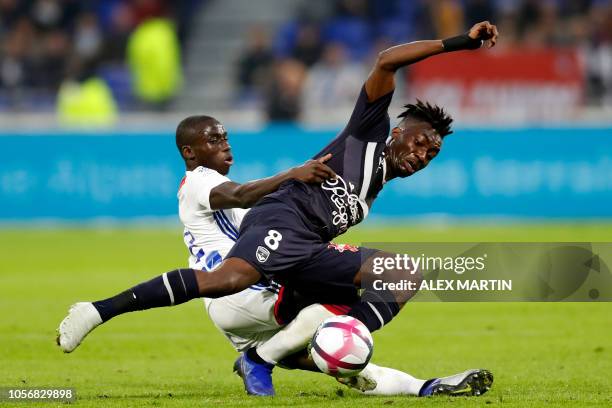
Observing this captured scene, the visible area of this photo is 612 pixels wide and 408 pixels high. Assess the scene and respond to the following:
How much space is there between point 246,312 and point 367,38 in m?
16.5

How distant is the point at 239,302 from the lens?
296 inches

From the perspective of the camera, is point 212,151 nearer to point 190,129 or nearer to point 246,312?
point 190,129

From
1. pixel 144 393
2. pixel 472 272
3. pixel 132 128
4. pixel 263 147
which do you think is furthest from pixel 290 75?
pixel 144 393

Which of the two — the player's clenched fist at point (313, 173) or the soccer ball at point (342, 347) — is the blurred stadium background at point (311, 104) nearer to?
the player's clenched fist at point (313, 173)

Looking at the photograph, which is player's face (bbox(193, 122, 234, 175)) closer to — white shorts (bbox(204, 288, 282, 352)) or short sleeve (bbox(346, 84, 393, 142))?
white shorts (bbox(204, 288, 282, 352))

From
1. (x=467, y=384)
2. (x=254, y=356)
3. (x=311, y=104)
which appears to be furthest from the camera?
(x=311, y=104)

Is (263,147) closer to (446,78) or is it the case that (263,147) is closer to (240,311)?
(446,78)

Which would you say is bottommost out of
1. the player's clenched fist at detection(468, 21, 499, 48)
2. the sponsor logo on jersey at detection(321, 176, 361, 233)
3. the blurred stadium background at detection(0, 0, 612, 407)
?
the sponsor logo on jersey at detection(321, 176, 361, 233)

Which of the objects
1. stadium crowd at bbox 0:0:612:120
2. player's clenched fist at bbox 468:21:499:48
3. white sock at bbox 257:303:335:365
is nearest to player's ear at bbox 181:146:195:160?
white sock at bbox 257:303:335:365

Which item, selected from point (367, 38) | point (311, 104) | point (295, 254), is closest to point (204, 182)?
point (295, 254)

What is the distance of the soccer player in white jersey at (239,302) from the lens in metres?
7.14

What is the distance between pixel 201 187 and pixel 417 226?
1163cm

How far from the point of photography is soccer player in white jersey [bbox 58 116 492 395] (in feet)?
23.4

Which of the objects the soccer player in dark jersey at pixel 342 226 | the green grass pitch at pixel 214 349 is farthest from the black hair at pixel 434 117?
the green grass pitch at pixel 214 349
